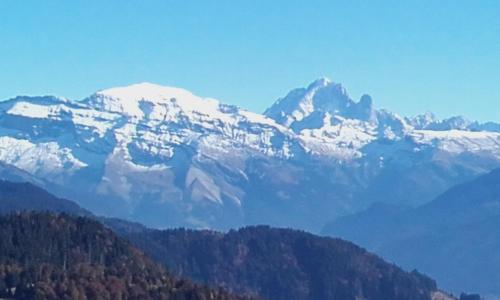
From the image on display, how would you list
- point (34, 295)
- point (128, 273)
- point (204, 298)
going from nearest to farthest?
1. point (34, 295)
2. point (204, 298)
3. point (128, 273)

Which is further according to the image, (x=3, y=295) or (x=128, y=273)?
(x=128, y=273)

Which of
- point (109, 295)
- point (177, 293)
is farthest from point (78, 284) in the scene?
point (177, 293)

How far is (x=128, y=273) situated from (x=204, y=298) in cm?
1698

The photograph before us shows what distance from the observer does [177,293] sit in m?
187

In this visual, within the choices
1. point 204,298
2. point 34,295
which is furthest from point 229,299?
point 34,295

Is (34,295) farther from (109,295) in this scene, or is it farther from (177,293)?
(177,293)

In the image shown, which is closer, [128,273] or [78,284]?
[78,284]

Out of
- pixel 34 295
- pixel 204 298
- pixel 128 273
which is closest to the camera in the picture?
pixel 34 295

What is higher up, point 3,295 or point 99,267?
point 99,267

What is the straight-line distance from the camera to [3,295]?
560 feet

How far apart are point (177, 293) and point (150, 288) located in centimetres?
538

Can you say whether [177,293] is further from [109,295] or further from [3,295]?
[3,295]

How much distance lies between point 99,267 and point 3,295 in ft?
99.3

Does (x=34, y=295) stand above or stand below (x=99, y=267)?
below
